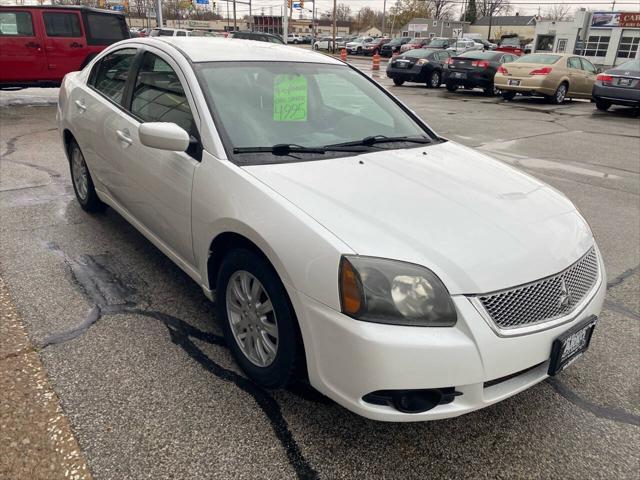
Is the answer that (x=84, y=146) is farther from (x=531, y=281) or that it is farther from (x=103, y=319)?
(x=531, y=281)

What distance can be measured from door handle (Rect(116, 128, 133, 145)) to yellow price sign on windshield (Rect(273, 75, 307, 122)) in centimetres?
103

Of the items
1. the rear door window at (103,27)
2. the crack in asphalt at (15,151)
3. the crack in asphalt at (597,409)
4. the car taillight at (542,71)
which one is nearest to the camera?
the crack in asphalt at (597,409)

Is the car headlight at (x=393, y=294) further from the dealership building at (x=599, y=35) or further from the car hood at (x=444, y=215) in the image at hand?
the dealership building at (x=599, y=35)

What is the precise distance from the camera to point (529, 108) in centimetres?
1518

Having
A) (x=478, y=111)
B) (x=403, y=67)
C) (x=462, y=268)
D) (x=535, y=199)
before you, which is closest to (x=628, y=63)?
(x=478, y=111)

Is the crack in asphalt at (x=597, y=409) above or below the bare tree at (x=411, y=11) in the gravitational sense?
below

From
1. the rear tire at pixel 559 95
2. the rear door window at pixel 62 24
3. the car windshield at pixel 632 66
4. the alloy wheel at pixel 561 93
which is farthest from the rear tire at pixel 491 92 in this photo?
the rear door window at pixel 62 24

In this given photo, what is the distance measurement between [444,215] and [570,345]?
2.49 ft

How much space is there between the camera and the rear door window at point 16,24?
409 inches

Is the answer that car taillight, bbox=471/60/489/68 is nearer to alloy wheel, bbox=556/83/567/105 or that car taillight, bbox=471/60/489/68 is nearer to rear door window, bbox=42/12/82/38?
alloy wheel, bbox=556/83/567/105

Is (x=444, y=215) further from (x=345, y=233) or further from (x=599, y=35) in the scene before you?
(x=599, y=35)

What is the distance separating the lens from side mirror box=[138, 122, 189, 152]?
106 inches

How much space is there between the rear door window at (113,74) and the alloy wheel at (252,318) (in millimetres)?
1943

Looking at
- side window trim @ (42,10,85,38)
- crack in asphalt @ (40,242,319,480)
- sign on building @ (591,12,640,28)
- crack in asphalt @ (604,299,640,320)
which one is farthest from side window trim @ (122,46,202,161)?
sign on building @ (591,12,640,28)
